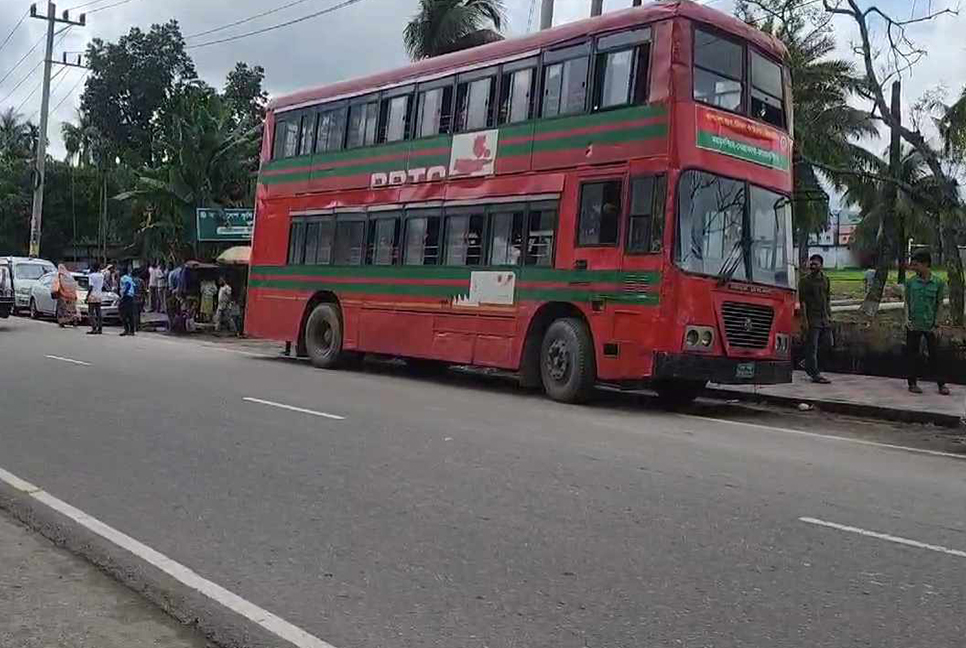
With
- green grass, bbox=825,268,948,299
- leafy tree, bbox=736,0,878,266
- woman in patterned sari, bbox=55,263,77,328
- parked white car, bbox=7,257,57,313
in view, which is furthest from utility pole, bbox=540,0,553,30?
parked white car, bbox=7,257,57,313

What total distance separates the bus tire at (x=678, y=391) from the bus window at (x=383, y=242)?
14.6 feet

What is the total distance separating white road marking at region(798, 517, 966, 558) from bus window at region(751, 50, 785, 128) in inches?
284

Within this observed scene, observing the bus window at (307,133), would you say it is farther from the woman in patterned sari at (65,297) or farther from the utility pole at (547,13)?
the woman in patterned sari at (65,297)

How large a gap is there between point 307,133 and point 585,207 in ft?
21.8

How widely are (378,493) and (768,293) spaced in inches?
270

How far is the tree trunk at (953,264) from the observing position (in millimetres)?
19719

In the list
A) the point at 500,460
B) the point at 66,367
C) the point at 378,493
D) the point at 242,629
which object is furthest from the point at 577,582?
the point at 66,367

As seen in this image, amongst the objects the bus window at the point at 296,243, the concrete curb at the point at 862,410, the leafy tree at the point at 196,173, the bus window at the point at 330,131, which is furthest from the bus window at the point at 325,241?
the leafy tree at the point at 196,173

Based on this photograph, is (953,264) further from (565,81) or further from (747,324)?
(565,81)

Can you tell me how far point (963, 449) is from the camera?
9.66 meters

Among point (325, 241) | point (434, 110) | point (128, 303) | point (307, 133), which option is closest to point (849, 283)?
point (128, 303)

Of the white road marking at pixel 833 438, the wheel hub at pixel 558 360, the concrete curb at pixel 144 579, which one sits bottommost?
the concrete curb at pixel 144 579

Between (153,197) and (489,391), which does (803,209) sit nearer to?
(489,391)

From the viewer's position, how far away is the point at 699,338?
36.7 ft
